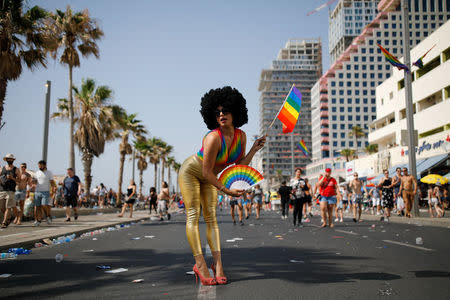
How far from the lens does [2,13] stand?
12.2 m

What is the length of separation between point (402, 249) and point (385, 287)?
3174 millimetres

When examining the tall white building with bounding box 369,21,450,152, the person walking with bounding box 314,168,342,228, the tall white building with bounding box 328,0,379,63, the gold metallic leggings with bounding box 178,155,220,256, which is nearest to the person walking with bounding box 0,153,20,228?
the gold metallic leggings with bounding box 178,155,220,256

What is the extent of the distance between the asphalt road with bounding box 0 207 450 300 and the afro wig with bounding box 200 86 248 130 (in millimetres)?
1655

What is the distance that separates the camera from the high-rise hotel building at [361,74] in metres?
113

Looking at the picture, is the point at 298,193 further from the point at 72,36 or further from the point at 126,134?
the point at 126,134

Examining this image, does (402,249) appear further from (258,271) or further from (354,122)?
(354,122)

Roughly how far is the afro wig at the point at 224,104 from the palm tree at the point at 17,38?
389 inches

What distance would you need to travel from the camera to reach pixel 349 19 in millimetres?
155750

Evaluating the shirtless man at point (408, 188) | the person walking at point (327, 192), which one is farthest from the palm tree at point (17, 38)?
the shirtless man at point (408, 188)

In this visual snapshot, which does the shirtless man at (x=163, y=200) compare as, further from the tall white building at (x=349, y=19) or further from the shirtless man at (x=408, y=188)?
the tall white building at (x=349, y=19)

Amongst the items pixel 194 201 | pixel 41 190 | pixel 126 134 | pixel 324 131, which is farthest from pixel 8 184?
pixel 324 131

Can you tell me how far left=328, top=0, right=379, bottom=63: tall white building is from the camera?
507 ft

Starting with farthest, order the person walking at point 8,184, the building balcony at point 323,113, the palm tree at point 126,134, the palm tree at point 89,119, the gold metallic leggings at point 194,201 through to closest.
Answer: the building balcony at point 323,113, the palm tree at point 126,134, the palm tree at point 89,119, the person walking at point 8,184, the gold metallic leggings at point 194,201

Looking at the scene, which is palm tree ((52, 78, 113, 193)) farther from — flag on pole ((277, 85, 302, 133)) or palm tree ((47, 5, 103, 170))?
flag on pole ((277, 85, 302, 133))
